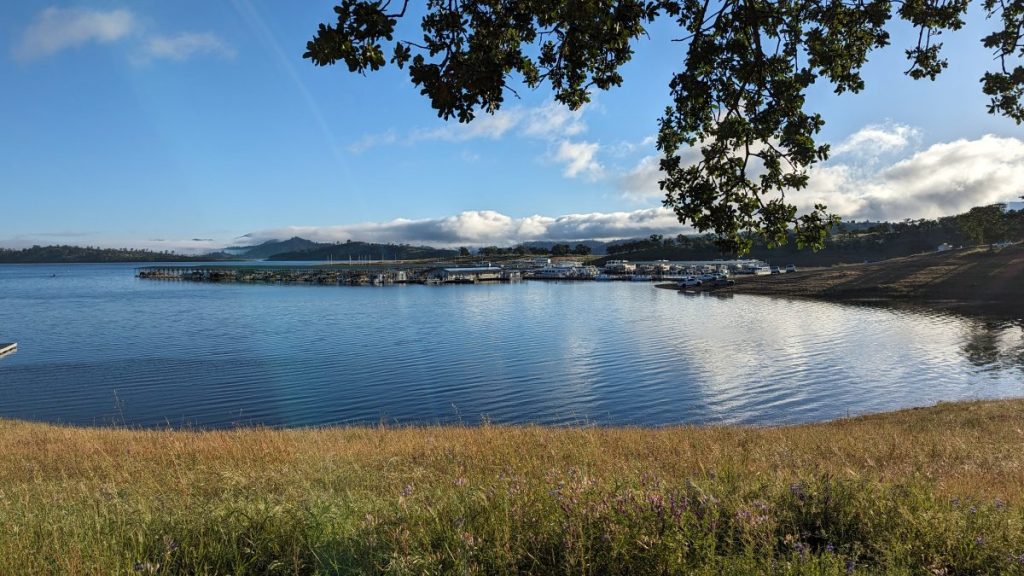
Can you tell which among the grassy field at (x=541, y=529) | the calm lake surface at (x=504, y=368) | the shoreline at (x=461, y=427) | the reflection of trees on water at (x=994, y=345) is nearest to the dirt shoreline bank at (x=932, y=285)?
the reflection of trees on water at (x=994, y=345)

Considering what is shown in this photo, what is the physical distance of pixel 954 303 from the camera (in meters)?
80.0

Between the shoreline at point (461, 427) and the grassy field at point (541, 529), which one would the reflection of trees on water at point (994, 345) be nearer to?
the shoreline at point (461, 427)

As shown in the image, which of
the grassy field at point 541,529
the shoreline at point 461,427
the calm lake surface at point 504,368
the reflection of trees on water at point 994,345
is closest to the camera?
the grassy field at point 541,529

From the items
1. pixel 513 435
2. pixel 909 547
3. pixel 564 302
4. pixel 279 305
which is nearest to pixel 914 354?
pixel 513 435

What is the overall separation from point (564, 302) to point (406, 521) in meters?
96.9

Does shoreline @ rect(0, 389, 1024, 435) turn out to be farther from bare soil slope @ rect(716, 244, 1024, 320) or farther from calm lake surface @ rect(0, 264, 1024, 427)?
bare soil slope @ rect(716, 244, 1024, 320)

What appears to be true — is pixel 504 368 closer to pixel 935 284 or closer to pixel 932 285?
pixel 932 285

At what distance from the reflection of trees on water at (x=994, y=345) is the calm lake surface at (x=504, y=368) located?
0.76 feet

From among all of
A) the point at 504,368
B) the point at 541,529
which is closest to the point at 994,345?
the point at 504,368

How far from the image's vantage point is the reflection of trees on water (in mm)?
38906

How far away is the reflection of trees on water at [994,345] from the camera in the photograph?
38.9m

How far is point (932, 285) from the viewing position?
96.1 meters

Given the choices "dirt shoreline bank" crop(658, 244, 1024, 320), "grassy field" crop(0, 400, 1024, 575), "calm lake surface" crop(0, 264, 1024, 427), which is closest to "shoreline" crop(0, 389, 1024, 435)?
"calm lake surface" crop(0, 264, 1024, 427)

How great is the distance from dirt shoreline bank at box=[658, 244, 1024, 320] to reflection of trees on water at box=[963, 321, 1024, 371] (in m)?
10.3
